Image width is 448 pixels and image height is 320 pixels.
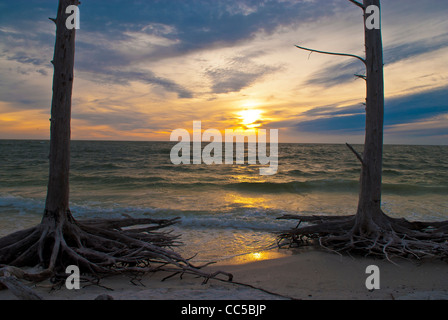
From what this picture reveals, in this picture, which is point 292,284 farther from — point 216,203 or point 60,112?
point 216,203

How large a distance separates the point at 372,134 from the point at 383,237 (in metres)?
1.83

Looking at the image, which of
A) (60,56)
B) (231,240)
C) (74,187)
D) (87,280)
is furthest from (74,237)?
(74,187)

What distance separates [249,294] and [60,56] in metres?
4.21

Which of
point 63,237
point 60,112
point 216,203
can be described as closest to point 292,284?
point 63,237

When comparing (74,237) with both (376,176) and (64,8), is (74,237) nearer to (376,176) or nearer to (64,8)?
(64,8)

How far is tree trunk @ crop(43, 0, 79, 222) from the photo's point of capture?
4.18m

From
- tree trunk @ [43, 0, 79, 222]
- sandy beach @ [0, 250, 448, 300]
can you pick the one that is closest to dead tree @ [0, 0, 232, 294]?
tree trunk @ [43, 0, 79, 222]

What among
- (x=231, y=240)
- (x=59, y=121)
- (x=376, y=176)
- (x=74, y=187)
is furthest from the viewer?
(x=74, y=187)

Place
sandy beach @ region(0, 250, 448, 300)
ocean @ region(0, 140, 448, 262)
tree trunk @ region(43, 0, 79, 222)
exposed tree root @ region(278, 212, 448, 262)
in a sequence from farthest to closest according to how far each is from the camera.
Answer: ocean @ region(0, 140, 448, 262), exposed tree root @ region(278, 212, 448, 262), tree trunk @ region(43, 0, 79, 222), sandy beach @ region(0, 250, 448, 300)

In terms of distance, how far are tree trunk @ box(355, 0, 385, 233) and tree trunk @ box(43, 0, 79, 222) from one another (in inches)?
192

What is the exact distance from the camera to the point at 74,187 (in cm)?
1639

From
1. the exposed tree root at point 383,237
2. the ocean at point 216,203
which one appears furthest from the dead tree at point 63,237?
the exposed tree root at point 383,237

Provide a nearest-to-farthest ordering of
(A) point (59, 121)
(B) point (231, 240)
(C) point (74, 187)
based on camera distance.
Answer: (A) point (59, 121), (B) point (231, 240), (C) point (74, 187)

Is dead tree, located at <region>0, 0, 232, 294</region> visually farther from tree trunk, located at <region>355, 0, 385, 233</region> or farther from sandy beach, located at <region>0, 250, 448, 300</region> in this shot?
tree trunk, located at <region>355, 0, 385, 233</region>
